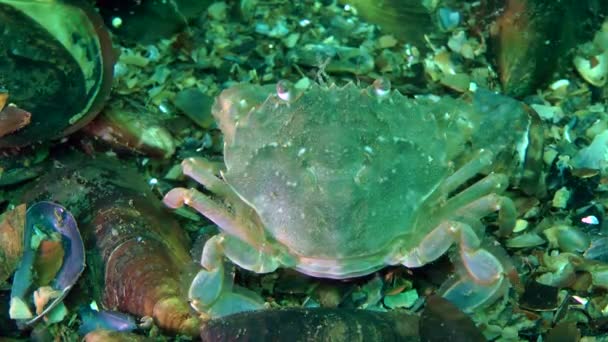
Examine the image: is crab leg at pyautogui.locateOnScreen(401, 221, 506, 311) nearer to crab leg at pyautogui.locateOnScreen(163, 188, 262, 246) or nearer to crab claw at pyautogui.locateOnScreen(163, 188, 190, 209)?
crab leg at pyautogui.locateOnScreen(163, 188, 262, 246)

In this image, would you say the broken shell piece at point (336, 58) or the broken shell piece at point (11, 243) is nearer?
the broken shell piece at point (11, 243)

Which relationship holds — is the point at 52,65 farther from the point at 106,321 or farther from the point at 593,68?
the point at 593,68

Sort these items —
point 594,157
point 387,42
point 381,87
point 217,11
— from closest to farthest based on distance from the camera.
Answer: point 381,87, point 594,157, point 387,42, point 217,11

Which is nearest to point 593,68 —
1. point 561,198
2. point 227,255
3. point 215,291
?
point 561,198

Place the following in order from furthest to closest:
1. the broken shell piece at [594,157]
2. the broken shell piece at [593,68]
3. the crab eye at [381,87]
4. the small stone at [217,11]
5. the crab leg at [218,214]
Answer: the small stone at [217,11]
the broken shell piece at [593,68]
the broken shell piece at [594,157]
the crab eye at [381,87]
the crab leg at [218,214]

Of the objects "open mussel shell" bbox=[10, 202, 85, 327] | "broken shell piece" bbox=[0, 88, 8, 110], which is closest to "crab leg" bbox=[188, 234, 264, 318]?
"open mussel shell" bbox=[10, 202, 85, 327]

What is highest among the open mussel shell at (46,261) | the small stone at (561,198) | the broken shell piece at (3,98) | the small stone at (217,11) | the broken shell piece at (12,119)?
the broken shell piece at (3,98)

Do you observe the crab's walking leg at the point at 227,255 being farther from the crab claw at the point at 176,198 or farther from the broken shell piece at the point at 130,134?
the broken shell piece at the point at 130,134

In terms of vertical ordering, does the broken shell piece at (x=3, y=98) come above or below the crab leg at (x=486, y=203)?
above

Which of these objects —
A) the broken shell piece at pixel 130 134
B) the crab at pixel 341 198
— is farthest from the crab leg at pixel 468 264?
the broken shell piece at pixel 130 134
